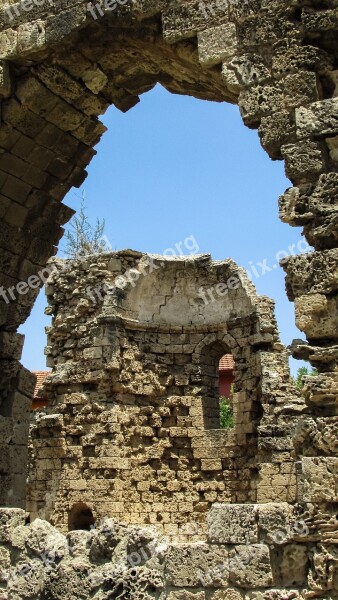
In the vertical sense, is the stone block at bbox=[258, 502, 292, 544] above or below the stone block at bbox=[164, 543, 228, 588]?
above

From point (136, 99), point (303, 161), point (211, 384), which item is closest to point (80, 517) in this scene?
point (211, 384)

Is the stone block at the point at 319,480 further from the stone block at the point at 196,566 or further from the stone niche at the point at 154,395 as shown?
the stone niche at the point at 154,395

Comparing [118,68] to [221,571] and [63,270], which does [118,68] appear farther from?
[63,270]

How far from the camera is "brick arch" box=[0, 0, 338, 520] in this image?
5.43 meters

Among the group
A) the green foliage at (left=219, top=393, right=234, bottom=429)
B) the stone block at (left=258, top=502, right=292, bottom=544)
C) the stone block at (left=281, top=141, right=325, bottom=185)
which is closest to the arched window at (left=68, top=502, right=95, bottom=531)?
the stone block at (left=258, top=502, right=292, bottom=544)

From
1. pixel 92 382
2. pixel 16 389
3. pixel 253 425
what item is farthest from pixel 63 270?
pixel 16 389

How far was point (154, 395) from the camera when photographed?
14211 mm

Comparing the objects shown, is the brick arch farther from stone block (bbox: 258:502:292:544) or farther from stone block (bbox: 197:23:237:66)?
stone block (bbox: 258:502:292:544)

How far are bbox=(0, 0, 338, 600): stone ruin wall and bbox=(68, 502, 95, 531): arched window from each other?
584cm

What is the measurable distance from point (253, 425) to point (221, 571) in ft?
27.7

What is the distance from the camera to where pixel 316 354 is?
5.11 meters

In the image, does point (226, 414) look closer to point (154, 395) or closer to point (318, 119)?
point (154, 395)

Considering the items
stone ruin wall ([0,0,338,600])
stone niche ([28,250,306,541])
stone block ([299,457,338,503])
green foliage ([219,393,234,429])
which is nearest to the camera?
stone block ([299,457,338,503])

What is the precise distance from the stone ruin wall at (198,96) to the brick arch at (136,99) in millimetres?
12
